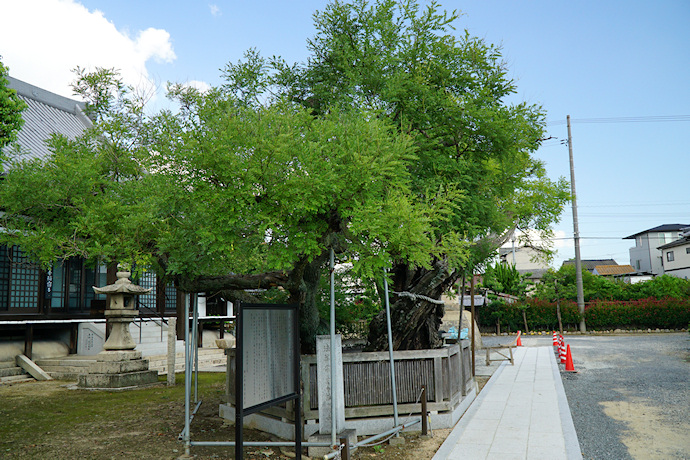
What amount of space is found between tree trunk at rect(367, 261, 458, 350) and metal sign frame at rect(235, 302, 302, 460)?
3.89m

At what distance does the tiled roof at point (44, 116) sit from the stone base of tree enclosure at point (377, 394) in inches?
546

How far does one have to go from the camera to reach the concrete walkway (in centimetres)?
737

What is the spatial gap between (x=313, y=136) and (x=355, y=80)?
315 cm

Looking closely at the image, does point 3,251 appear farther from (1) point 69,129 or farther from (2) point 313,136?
(2) point 313,136

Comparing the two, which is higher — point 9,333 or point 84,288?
point 84,288

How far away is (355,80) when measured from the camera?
9203 millimetres

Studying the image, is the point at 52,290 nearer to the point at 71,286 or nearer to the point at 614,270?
the point at 71,286

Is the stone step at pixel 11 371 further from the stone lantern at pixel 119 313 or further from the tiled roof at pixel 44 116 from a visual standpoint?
the tiled roof at pixel 44 116

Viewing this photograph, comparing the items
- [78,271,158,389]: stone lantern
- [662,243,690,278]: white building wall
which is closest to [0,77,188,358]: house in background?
[78,271,158,389]: stone lantern

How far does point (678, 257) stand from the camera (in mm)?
51250

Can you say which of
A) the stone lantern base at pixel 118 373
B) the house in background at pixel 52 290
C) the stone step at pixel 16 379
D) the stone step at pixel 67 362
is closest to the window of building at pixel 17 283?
the house in background at pixel 52 290

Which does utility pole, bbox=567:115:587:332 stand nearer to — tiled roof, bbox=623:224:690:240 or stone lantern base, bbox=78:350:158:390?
stone lantern base, bbox=78:350:158:390

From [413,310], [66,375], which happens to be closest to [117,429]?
[413,310]

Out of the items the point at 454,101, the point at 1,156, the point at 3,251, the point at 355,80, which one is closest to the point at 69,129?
the point at 3,251
